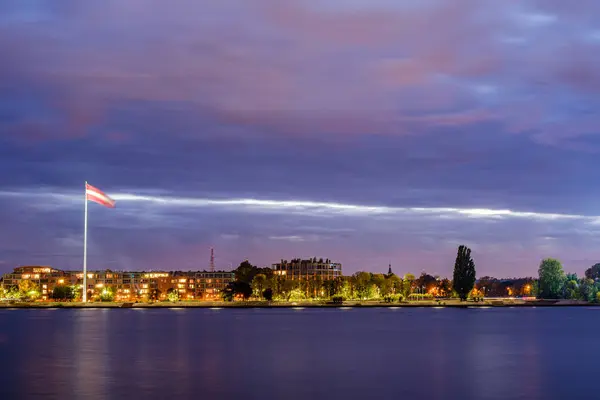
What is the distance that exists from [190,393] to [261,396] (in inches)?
196

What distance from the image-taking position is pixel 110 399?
5472cm

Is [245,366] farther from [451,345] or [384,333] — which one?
[384,333]

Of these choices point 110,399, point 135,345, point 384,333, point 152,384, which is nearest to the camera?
point 110,399

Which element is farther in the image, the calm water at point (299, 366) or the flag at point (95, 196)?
the flag at point (95, 196)

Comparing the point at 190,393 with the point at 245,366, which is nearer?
the point at 190,393

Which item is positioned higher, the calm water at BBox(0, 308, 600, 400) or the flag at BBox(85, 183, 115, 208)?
the flag at BBox(85, 183, 115, 208)

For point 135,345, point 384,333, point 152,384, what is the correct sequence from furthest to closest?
point 384,333
point 135,345
point 152,384

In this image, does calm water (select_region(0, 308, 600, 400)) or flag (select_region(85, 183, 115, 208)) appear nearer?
calm water (select_region(0, 308, 600, 400))

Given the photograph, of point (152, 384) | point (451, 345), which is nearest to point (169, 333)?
point (451, 345)

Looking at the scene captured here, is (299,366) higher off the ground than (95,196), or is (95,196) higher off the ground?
(95,196)

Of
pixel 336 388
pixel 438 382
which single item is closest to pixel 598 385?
pixel 438 382

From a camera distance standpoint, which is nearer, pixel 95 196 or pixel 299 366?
pixel 299 366

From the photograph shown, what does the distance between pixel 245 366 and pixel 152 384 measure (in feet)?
55.8

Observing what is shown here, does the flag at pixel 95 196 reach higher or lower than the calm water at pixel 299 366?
higher
